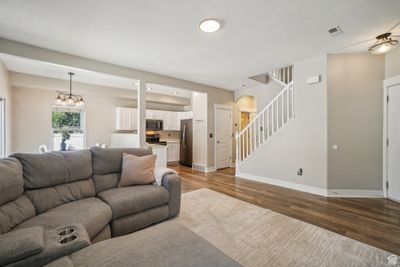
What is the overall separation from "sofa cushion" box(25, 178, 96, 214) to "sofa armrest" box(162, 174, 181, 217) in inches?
35.8

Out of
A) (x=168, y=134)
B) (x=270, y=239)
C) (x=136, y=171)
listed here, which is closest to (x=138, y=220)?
(x=136, y=171)

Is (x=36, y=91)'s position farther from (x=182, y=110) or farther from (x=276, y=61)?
(x=276, y=61)

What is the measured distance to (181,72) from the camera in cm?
425

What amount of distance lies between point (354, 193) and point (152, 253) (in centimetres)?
391

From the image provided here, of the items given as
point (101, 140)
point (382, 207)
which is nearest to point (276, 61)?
point (382, 207)

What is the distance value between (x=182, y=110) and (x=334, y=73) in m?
5.58

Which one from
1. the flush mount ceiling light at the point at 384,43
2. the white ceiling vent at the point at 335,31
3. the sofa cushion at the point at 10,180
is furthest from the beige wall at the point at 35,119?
the flush mount ceiling light at the point at 384,43

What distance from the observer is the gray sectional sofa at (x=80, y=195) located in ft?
5.12

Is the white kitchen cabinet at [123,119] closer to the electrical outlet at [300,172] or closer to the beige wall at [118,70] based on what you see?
the beige wall at [118,70]

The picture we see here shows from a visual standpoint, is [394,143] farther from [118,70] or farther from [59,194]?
[118,70]

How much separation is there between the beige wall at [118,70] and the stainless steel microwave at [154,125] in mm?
2186

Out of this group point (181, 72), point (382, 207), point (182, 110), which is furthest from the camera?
point (182, 110)

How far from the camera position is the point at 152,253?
1.07 m

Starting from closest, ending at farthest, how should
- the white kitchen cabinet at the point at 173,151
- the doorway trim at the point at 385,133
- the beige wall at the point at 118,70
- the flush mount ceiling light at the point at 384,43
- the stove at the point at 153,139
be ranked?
the flush mount ceiling light at the point at 384,43 < the beige wall at the point at 118,70 < the doorway trim at the point at 385,133 < the stove at the point at 153,139 < the white kitchen cabinet at the point at 173,151
